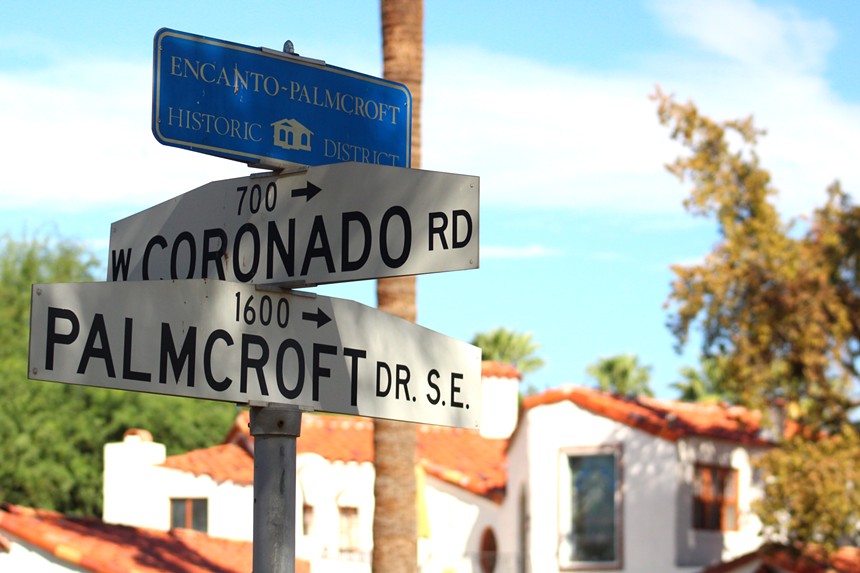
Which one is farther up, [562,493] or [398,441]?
[398,441]

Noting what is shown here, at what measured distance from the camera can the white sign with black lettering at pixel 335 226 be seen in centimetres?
460

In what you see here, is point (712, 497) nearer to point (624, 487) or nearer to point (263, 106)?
point (624, 487)

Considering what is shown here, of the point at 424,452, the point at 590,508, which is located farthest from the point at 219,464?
A: the point at 590,508

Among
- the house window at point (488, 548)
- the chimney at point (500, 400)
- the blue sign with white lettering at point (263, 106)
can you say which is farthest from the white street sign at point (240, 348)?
the chimney at point (500, 400)

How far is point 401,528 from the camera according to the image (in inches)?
627

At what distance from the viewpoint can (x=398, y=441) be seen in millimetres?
16000

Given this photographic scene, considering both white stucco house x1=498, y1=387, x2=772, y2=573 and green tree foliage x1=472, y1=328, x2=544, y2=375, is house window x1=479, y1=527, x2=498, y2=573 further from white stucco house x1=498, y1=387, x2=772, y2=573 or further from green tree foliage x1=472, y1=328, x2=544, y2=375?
green tree foliage x1=472, y1=328, x2=544, y2=375

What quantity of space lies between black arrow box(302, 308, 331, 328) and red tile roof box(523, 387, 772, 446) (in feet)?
96.4

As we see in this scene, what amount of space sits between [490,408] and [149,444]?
9.98 metres

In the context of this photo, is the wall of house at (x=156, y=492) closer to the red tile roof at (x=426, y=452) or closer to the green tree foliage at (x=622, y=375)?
the red tile roof at (x=426, y=452)

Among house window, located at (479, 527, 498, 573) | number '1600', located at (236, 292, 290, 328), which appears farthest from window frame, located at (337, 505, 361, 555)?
number '1600', located at (236, 292, 290, 328)

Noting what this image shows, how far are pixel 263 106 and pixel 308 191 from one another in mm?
404

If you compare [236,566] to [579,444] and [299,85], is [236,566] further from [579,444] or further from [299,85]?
[299,85]

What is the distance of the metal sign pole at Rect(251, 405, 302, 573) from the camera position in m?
4.52
